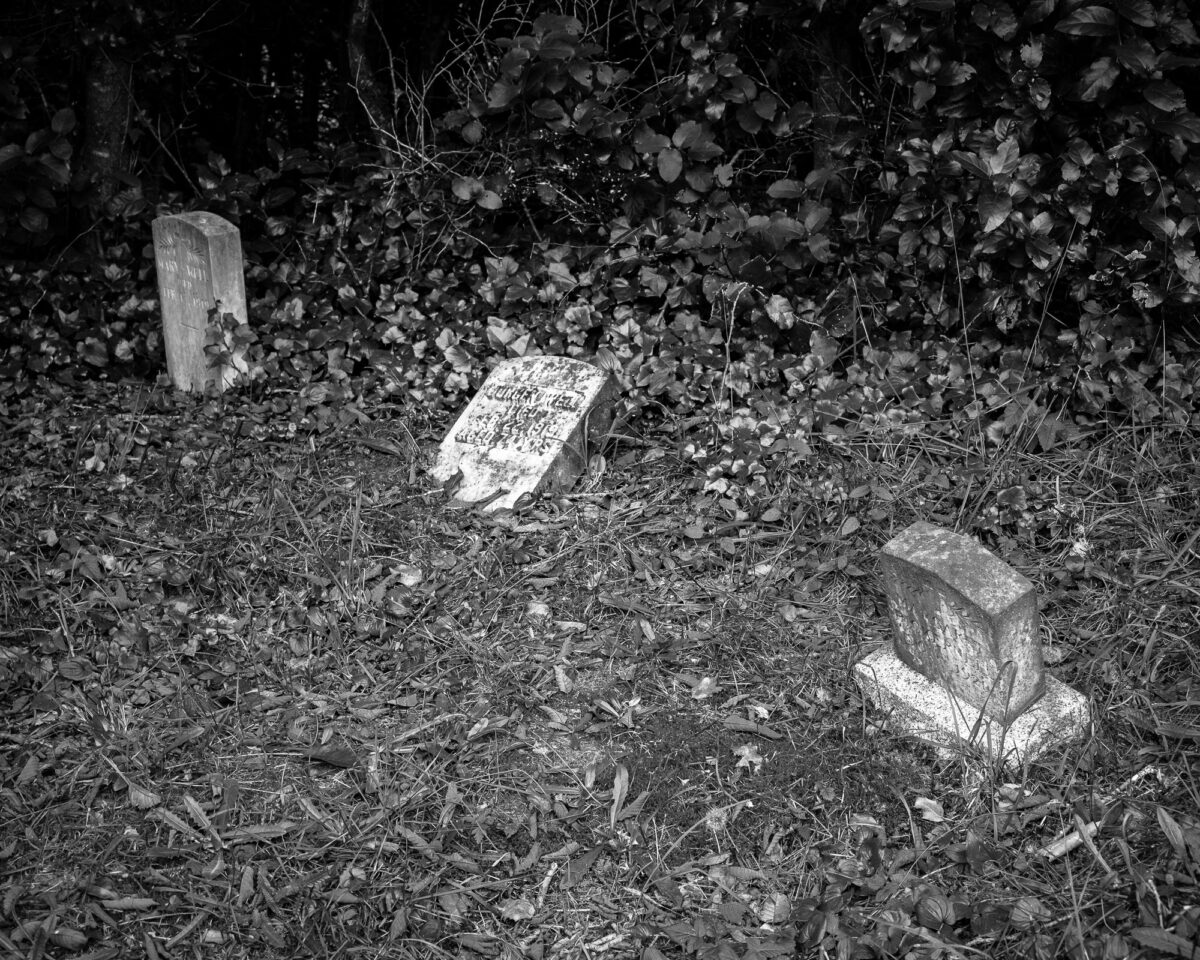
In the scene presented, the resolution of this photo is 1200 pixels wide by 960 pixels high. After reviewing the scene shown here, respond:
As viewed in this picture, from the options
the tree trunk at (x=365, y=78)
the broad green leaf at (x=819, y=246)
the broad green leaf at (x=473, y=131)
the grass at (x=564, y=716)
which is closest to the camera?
the grass at (x=564, y=716)

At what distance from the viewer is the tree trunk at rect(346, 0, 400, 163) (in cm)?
522

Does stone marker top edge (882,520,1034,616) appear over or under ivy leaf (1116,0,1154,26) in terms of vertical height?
under

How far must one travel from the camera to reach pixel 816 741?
2.74 m

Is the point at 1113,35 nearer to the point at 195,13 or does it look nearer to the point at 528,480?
the point at 528,480

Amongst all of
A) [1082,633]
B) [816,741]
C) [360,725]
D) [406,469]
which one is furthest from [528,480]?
[1082,633]

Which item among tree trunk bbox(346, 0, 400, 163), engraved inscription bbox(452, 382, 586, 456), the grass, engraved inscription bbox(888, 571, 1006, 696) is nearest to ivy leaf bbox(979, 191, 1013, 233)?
the grass

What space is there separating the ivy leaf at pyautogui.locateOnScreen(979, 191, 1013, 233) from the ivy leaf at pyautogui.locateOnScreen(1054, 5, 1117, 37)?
0.55 m

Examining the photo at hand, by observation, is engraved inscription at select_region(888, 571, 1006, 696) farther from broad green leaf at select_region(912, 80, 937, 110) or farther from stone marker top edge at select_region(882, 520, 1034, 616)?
broad green leaf at select_region(912, 80, 937, 110)

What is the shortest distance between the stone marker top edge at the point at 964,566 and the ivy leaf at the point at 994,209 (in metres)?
1.53

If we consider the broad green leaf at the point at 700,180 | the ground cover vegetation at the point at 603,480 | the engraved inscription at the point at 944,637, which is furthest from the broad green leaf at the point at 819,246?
the engraved inscription at the point at 944,637

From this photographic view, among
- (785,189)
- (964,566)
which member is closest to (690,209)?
(785,189)

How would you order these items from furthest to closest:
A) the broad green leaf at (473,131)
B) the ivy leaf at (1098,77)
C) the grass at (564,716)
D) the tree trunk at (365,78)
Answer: the tree trunk at (365,78) < the broad green leaf at (473,131) < the ivy leaf at (1098,77) < the grass at (564,716)

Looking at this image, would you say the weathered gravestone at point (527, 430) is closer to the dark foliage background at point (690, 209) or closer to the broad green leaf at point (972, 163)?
the dark foliage background at point (690, 209)

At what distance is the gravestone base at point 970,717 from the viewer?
2.57 meters
